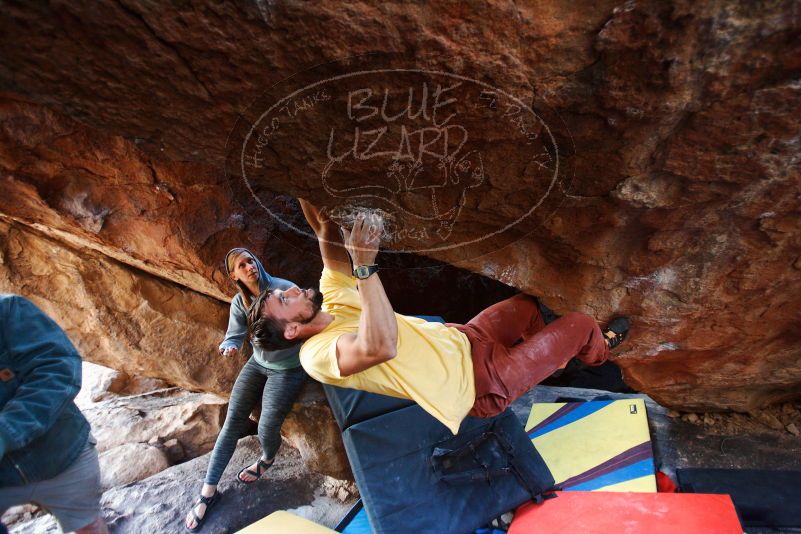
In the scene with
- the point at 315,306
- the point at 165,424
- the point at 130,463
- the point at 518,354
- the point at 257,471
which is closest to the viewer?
the point at 315,306

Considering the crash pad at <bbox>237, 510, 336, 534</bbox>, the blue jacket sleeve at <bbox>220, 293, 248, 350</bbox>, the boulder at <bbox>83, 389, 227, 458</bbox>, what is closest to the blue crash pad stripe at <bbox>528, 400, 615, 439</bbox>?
the crash pad at <bbox>237, 510, 336, 534</bbox>

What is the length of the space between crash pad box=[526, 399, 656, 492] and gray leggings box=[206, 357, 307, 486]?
1640mm

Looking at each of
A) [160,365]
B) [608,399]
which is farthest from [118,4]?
[608,399]

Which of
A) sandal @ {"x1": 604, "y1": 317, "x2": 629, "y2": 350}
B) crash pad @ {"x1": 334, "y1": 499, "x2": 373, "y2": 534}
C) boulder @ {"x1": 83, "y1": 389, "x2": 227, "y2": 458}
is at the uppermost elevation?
sandal @ {"x1": 604, "y1": 317, "x2": 629, "y2": 350}

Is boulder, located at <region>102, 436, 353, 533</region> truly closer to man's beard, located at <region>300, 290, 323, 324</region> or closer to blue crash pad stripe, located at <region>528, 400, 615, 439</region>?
blue crash pad stripe, located at <region>528, 400, 615, 439</region>

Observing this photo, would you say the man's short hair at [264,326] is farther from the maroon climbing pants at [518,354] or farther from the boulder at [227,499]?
the boulder at [227,499]

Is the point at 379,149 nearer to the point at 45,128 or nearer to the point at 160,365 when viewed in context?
the point at 45,128

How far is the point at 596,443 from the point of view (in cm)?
316

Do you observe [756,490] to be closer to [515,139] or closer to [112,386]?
[515,139]

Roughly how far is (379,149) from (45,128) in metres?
1.46

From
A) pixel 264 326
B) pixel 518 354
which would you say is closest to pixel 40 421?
pixel 264 326

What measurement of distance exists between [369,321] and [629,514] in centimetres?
177

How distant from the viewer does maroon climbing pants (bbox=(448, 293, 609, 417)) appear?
2061 mm

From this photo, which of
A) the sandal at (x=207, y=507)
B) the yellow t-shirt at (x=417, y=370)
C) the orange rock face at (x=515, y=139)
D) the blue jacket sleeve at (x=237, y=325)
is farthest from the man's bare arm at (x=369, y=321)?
the sandal at (x=207, y=507)
